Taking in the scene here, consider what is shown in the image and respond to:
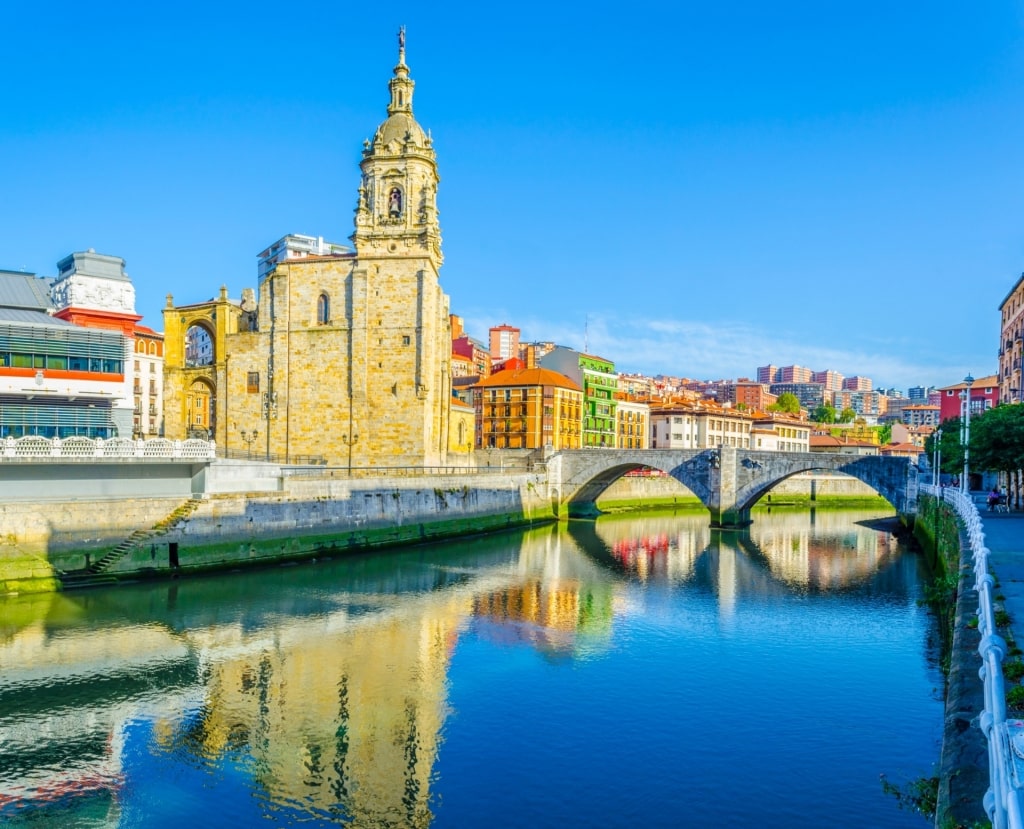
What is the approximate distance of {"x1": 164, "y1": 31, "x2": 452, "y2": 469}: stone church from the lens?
2031 inches

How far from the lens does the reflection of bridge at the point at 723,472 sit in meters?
54.7

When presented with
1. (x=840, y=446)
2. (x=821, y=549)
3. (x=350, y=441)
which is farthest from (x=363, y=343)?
(x=840, y=446)

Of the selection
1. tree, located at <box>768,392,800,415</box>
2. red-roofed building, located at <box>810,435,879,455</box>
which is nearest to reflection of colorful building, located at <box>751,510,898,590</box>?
red-roofed building, located at <box>810,435,879,455</box>

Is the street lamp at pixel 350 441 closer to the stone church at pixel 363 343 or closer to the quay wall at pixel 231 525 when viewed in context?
the stone church at pixel 363 343

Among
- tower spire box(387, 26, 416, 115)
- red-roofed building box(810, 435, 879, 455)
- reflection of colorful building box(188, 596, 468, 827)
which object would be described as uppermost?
tower spire box(387, 26, 416, 115)

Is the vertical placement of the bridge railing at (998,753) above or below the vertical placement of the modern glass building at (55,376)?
below

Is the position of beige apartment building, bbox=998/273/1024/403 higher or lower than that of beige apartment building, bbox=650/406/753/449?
higher

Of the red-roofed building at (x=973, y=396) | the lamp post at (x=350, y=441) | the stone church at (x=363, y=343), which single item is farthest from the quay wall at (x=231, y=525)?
the red-roofed building at (x=973, y=396)

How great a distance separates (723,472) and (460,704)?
4275 cm

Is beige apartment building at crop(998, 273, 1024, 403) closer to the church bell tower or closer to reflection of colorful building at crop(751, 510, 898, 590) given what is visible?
reflection of colorful building at crop(751, 510, 898, 590)

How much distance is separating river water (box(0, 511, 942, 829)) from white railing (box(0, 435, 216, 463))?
5188 mm

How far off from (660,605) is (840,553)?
19.8 m

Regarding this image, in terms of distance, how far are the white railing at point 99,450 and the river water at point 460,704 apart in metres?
5.19

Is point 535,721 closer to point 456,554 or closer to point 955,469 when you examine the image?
point 456,554
